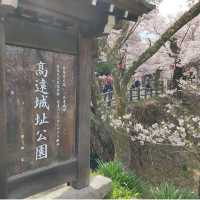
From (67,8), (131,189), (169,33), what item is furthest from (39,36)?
(169,33)

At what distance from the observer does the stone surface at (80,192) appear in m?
6.00

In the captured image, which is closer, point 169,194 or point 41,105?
point 41,105

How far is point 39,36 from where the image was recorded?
17.1 ft

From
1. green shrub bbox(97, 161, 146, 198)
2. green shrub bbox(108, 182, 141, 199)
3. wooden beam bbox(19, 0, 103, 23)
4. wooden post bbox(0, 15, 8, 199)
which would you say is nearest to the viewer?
wooden post bbox(0, 15, 8, 199)

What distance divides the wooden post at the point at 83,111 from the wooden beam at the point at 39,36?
242mm

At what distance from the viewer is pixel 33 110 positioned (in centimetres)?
514

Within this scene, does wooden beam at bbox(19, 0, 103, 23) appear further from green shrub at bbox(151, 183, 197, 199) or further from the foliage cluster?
green shrub at bbox(151, 183, 197, 199)

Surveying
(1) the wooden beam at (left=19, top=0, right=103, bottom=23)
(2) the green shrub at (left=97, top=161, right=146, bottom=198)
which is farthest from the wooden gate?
(2) the green shrub at (left=97, top=161, right=146, bottom=198)

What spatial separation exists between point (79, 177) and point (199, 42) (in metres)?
15.1

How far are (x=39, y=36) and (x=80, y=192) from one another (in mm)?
2801

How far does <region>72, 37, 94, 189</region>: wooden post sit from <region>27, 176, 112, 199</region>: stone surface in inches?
5.1

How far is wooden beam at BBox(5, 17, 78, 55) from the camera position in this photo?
484 cm

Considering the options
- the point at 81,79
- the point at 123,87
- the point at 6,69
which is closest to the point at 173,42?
the point at 123,87

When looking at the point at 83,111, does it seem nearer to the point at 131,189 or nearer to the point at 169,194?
the point at 169,194
